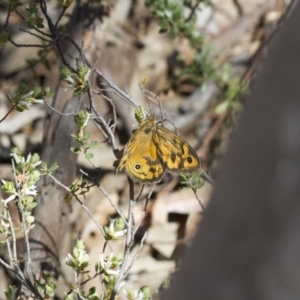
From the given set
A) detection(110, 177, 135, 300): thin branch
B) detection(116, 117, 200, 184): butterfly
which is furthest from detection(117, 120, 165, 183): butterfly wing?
detection(110, 177, 135, 300): thin branch

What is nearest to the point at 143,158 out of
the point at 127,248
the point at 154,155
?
the point at 154,155

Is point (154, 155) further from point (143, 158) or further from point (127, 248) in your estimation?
point (127, 248)

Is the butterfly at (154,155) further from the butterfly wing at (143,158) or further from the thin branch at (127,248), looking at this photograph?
the thin branch at (127,248)

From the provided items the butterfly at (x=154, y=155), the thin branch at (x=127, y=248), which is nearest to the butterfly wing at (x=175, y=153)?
the butterfly at (x=154, y=155)

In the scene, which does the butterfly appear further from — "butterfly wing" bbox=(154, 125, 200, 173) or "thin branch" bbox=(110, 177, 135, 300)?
"thin branch" bbox=(110, 177, 135, 300)

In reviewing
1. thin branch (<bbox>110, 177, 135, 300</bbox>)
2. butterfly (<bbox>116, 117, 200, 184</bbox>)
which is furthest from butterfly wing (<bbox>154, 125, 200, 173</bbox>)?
thin branch (<bbox>110, 177, 135, 300</bbox>)

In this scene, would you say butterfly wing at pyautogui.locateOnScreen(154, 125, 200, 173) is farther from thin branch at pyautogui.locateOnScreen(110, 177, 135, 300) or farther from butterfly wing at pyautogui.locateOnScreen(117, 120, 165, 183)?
thin branch at pyautogui.locateOnScreen(110, 177, 135, 300)

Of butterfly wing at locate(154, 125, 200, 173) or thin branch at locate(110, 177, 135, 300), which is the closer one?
thin branch at locate(110, 177, 135, 300)

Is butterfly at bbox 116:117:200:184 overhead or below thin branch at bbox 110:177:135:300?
overhead
